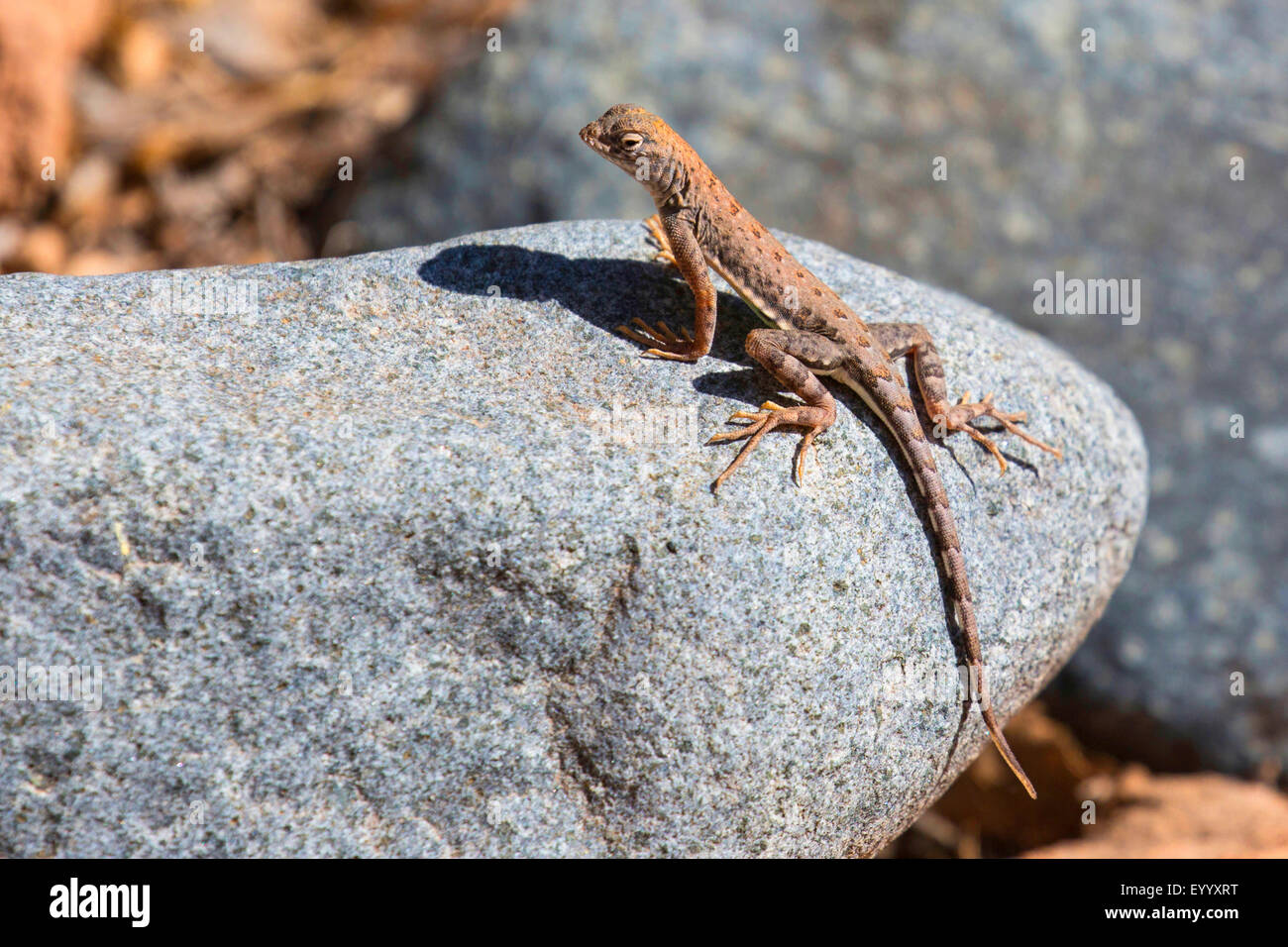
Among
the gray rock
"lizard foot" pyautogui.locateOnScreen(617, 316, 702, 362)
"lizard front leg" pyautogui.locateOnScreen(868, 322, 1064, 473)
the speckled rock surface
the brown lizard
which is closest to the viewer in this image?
the speckled rock surface

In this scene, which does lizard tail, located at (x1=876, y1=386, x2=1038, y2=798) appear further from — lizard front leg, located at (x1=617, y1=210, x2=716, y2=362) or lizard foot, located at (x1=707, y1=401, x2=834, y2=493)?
lizard front leg, located at (x1=617, y1=210, x2=716, y2=362)

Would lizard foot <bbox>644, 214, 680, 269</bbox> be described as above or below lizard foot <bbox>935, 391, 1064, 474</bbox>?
above

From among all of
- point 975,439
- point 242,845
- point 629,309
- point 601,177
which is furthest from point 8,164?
point 975,439

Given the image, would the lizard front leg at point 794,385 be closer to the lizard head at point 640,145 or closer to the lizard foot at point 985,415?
the lizard foot at point 985,415

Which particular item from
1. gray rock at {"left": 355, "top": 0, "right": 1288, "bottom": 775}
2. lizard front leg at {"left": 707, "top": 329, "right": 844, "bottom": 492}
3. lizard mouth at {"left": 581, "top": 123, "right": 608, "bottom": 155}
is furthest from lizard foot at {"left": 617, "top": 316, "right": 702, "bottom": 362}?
gray rock at {"left": 355, "top": 0, "right": 1288, "bottom": 775}

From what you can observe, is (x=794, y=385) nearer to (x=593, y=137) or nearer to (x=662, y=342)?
Answer: (x=662, y=342)

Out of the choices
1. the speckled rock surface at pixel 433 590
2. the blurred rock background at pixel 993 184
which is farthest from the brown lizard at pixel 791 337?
the blurred rock background at pixel 993 184

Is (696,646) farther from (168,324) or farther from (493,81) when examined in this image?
(493,81)

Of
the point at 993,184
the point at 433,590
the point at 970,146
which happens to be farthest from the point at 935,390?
the point at 970,146
